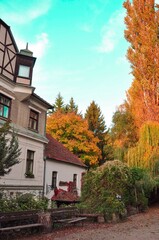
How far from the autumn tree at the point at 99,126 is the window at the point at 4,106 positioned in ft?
89.1

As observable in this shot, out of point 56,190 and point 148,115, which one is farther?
point 148,115

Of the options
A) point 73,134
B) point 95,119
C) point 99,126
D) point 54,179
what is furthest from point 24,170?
point 95,119

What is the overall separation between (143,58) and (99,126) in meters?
22.2

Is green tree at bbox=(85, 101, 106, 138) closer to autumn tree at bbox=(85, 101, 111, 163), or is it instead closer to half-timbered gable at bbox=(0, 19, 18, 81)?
autumn tree at bbox=(85, 101, 111, 163)

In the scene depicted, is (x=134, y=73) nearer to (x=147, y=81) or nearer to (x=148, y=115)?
(x=147, y=81)

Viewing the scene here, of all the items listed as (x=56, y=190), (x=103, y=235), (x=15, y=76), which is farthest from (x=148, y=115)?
(x=103, y=235)

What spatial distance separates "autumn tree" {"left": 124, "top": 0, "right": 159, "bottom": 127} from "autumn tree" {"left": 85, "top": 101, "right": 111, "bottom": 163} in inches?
744

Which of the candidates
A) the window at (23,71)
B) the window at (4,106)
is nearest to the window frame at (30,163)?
the window at (4,106)

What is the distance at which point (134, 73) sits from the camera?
23141mm

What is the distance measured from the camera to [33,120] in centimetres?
1742

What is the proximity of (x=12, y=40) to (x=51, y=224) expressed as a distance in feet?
40.5

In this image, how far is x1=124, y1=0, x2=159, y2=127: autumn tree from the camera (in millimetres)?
21719

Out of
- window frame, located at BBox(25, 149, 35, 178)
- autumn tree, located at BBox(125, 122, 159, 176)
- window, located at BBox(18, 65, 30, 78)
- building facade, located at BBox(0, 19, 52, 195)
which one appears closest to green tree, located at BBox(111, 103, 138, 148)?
autumn tree, located at BBox(125, 122, 159, 176)

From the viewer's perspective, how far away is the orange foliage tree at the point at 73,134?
32250 millimetres
